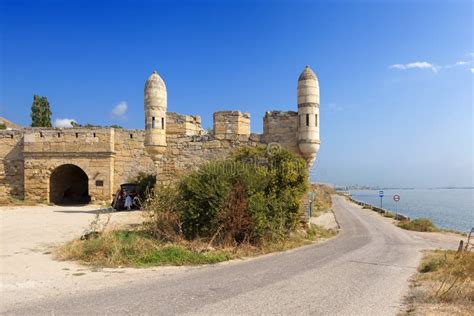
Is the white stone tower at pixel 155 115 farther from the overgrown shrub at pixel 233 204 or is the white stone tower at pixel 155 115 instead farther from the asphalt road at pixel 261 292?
the asphalt road at pixel 261 292

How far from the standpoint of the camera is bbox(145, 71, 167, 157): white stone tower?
14.8 m

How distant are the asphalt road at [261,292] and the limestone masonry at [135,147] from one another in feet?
21.9

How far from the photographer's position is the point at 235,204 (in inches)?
363

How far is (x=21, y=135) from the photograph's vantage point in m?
21.8

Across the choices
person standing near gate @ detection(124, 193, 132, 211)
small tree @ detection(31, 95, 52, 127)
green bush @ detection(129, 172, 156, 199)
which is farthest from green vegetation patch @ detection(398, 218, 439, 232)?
small tree @ detection(31, 95, 52, 127)

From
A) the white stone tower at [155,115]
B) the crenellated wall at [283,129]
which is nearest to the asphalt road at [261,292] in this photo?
the crenellated wall at [283,129]

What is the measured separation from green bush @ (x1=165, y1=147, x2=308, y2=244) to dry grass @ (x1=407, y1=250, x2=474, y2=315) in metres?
3.80

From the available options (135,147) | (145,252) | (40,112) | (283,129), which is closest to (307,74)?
(283,129)

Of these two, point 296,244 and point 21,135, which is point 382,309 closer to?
point 296,244

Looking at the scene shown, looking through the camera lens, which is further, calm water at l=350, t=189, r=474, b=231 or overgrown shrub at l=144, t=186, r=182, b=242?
calm water at l=350, t=189, r=474, b=231

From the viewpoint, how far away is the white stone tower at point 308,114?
13.4 metres

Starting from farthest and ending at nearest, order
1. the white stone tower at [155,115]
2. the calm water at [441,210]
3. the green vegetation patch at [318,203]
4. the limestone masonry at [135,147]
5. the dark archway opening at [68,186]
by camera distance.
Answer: the calm water at [441,210] < the green vegetation patch at [318,203] < the dark archway opening at [68,186] < the white stone tower at [155,115] < the limestone masonry at [135,147]

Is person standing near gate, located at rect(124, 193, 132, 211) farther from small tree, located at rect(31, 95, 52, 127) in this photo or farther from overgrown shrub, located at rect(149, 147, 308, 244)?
small tree, located at rect(31, 95, 52, 127)

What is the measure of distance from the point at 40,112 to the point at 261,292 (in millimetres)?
37271
